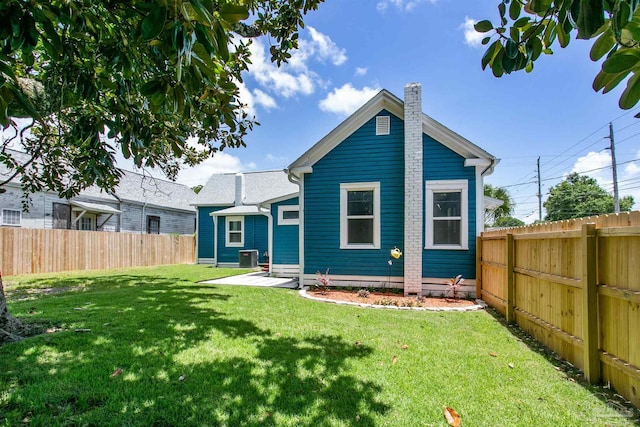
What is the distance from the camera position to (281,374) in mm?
3248

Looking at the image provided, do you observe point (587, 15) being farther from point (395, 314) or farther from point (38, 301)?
point (38, 301)

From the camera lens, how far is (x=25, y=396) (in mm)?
2697

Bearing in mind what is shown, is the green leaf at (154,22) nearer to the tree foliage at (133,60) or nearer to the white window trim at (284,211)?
the tree foliage at (133,60)

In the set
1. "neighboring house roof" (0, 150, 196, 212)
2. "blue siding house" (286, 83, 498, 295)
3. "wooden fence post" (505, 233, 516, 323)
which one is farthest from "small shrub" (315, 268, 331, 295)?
"neighboring house roof" (0, 150, 196, 212)

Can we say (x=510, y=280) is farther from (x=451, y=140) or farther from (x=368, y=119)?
(x=368, y=119)

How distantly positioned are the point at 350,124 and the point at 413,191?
2.65 m

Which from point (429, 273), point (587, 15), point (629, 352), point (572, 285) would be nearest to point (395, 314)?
point (429, 273)

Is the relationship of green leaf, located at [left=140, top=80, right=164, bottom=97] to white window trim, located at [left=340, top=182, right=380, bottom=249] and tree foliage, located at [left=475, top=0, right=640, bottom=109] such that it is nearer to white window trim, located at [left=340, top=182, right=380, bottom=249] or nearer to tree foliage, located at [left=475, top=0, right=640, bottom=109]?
tree foliage, located at [left=475, top=0, right=640, bottom=109]

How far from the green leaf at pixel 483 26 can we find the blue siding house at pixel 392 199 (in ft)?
22.1

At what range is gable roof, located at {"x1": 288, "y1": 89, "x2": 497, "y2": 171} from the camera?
26.1 ft

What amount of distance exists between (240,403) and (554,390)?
3047 millimetres

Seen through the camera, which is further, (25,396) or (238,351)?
(238,351)

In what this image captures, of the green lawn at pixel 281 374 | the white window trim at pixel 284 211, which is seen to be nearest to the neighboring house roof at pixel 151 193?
the white window trim at pixel 284 211

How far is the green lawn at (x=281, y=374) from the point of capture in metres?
2.53
